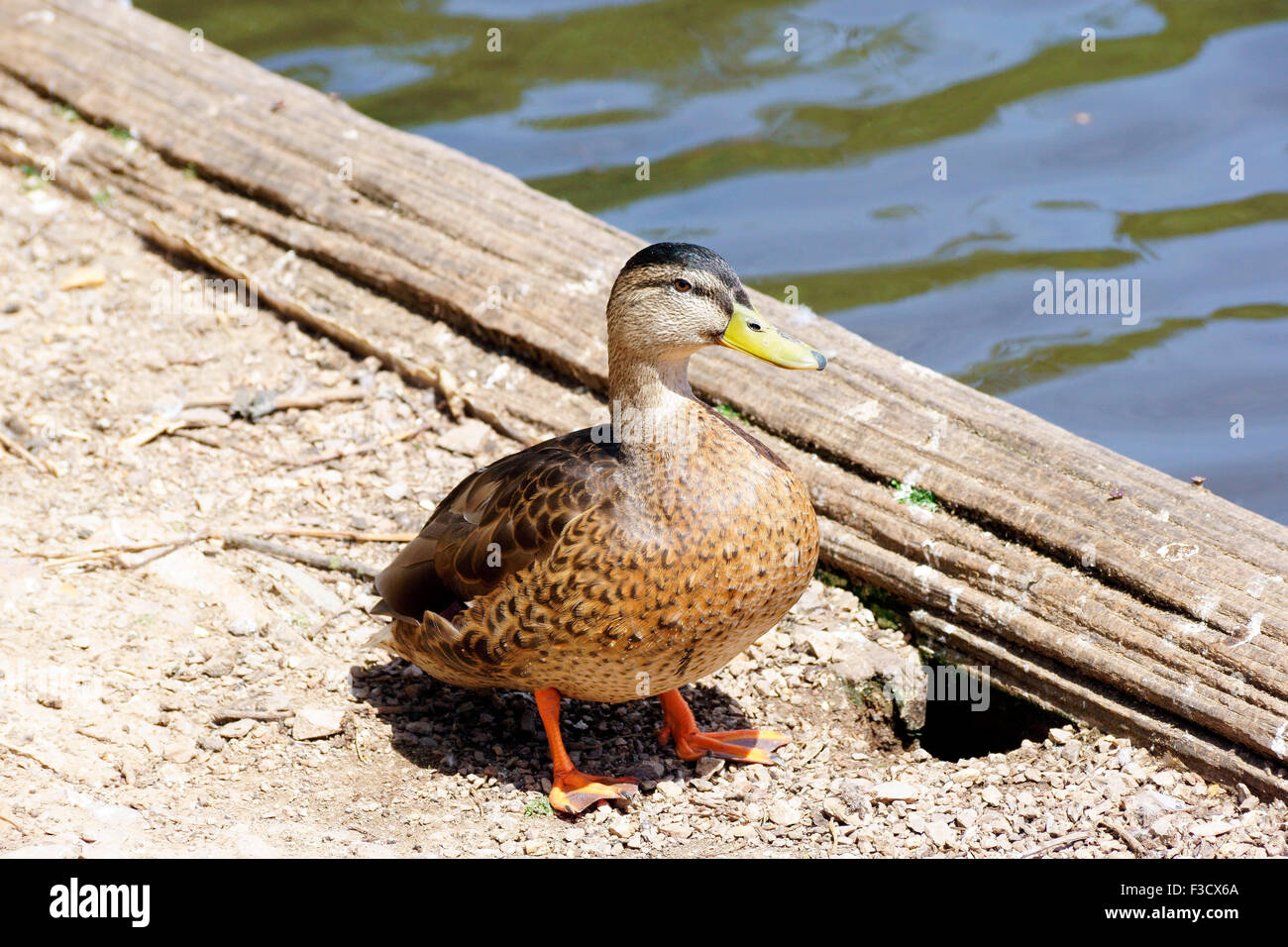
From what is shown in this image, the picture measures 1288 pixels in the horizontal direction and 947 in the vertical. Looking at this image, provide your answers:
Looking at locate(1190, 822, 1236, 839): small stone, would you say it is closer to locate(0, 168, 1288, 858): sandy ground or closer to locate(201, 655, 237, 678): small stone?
locate(0, 168, 1288, 858): sandy ground

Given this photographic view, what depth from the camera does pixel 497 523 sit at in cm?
374

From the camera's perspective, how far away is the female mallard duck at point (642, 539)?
11.4 ft

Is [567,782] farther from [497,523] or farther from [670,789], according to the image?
[497,523]

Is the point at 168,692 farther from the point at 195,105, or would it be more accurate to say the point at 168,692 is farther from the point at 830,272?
the point at 830,272

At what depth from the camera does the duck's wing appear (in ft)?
11.9

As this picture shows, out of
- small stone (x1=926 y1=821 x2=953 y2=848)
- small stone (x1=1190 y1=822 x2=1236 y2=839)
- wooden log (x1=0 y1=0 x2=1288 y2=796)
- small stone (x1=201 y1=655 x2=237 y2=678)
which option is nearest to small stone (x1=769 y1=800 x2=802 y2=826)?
small stone (x1=926 y1=821 x2=953 y2=848)

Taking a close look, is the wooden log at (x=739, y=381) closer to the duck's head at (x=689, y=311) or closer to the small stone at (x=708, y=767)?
the small stone at (x=708, y=767)

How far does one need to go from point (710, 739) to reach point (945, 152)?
4891mm

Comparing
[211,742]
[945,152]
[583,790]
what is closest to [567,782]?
[583,790]

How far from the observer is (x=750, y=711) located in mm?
4316

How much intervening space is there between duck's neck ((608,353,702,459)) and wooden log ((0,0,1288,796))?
3.59 ft

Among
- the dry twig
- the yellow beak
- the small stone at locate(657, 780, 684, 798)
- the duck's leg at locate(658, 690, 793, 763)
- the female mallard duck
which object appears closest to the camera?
the female mallard duck

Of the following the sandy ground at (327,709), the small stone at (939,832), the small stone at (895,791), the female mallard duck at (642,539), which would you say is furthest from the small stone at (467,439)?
the small stone at (939,832)

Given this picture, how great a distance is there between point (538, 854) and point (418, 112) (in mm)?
6102
